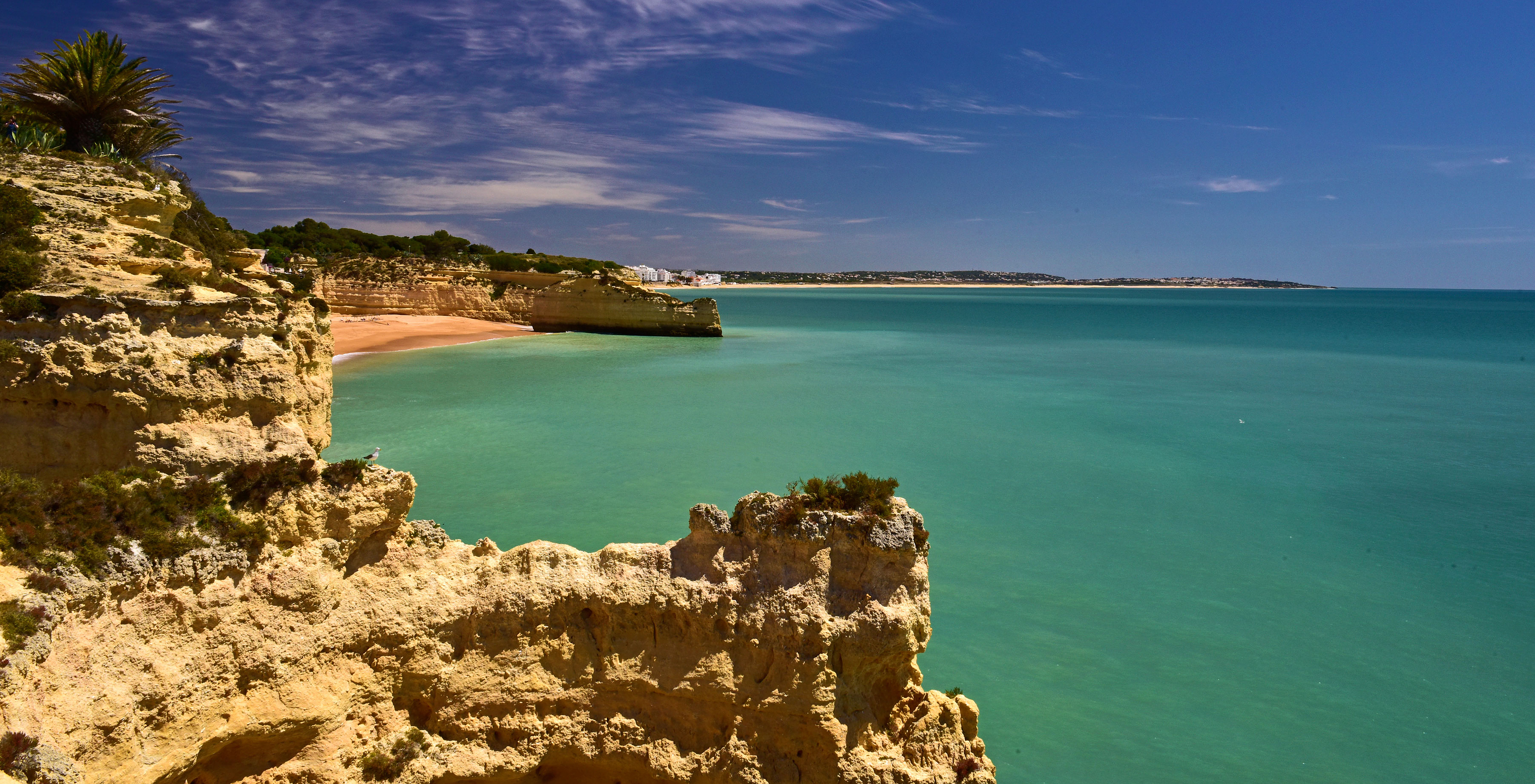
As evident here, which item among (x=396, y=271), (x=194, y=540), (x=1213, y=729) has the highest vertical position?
(x=396, y=271)

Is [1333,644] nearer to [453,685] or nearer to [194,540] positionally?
[453,685]

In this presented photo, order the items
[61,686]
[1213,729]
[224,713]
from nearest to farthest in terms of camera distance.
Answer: [61,686]
[224,713]
[1213,729]

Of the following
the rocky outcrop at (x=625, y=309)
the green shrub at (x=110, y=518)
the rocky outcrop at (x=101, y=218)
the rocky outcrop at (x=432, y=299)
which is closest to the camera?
the green shrub at (x=110, y=518)

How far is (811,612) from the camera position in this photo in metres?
5.89

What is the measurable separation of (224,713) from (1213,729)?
30.9 feet

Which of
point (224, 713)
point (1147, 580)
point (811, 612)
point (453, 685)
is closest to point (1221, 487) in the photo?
point (1147, 580)

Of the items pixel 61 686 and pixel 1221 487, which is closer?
pixel 61 686

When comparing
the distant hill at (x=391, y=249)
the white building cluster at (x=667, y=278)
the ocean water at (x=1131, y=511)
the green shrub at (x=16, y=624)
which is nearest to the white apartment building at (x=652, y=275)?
the white building cluster at (x=667, y=278)

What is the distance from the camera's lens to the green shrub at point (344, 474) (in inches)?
237

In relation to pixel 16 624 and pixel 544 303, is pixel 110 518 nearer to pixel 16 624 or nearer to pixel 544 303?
pixel 16 624

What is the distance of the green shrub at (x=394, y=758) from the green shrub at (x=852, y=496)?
3438mm

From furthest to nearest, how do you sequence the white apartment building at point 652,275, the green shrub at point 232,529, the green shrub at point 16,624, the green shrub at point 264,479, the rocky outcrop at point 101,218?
1. the white apartment building at point 652,275
2. the rocky outcrop at point 101,218
3. the green shrub at point 264,479
4. the green shrub at point 232,529
5. the green shrub at point 16,624

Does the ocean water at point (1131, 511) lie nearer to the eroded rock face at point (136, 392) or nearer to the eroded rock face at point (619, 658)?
the eroded rock face at point (619, 658)

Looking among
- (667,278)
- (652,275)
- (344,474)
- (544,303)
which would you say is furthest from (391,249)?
(667,278)
